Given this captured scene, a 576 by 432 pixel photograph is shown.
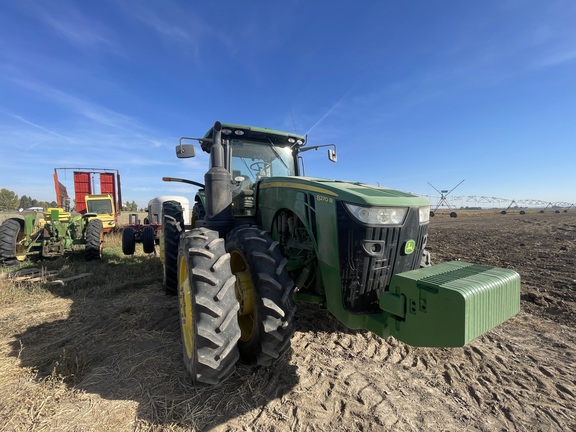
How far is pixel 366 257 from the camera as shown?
228 centimetres

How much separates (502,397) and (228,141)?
405 cm

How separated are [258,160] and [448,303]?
3.33m

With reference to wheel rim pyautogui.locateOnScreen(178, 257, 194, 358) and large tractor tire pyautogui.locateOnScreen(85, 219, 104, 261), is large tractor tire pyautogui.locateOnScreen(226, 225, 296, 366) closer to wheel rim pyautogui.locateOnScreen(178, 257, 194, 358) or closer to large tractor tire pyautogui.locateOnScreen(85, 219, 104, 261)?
wheel rim pyautogui.locateOnScreen(178, 257, 194, 358)

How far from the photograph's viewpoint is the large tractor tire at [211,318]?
2143 millimetres

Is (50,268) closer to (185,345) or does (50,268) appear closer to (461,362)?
(185,345)

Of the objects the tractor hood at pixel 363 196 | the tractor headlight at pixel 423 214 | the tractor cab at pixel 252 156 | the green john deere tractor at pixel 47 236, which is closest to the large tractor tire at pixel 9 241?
the green john deere tractor at pixel 47 236

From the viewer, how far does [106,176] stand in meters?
13.1

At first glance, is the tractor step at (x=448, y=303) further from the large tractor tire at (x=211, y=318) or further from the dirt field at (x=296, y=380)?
Answer: the large tractor tire at (x=211, y=318)

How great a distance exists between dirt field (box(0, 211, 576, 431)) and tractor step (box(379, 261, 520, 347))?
2.72ft

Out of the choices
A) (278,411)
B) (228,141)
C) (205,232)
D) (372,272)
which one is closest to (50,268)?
(228,141)

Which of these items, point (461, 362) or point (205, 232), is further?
point (461, 362)

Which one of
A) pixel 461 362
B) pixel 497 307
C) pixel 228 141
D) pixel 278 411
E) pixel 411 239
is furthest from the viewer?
pixel 228 141

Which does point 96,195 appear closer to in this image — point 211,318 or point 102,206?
point 102,206

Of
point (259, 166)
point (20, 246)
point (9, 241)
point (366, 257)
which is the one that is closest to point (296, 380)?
point (366, 257)
